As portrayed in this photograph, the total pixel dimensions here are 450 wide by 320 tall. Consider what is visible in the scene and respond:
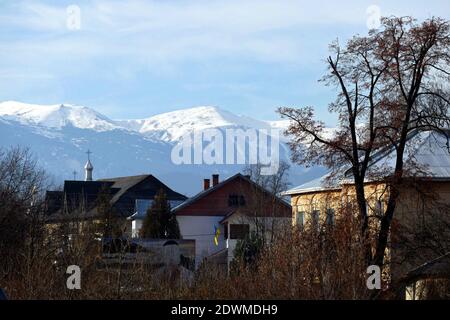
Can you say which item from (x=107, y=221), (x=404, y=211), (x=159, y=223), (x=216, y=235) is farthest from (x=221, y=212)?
(x=404, y=211)

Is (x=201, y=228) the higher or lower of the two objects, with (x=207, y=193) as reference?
lower

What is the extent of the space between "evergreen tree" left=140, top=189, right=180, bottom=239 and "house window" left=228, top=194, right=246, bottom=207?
43.7 ft

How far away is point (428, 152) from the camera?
138 ft

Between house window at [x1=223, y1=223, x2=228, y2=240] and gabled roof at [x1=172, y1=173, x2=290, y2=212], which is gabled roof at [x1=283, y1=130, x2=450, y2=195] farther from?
house window at [x1=223, y1=223, x2=228, y2=240]

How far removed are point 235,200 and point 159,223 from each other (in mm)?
15075

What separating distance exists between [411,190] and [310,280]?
1196 centimetres

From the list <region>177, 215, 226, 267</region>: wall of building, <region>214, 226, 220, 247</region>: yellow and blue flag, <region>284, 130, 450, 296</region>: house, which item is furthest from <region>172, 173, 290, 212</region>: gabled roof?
<region>284, 130, 450, 296</region>: house

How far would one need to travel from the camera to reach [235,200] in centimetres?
7469

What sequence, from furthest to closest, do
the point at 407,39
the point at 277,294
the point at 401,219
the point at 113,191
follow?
the point at 113,191 → the point at 401,219 → the point at 407,39 → the point at 277,294

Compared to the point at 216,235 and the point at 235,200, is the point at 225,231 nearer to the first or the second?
the point at 216,235

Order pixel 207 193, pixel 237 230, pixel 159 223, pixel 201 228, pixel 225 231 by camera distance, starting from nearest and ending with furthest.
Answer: pixel 159 223 → pixel 237 230 → pixel 225 231 → pixel 201 228 → pixel 207 193
